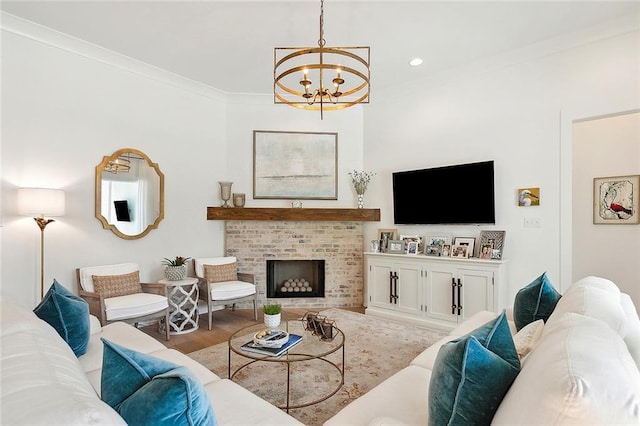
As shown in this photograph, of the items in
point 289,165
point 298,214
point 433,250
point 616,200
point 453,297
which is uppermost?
point 289,165

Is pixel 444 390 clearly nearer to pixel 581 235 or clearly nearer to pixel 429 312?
pixel 429 312

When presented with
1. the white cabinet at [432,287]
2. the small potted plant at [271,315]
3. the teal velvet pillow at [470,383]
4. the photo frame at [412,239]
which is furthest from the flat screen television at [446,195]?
the teal velvet pillow at [470,383]

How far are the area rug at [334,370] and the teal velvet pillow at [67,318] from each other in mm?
1095

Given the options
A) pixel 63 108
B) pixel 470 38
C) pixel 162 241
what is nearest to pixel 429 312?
pixel 470 38

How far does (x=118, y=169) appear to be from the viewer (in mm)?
3875

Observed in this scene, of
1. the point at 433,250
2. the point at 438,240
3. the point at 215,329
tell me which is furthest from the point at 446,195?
the point at 215,329

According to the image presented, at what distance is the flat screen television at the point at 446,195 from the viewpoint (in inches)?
150

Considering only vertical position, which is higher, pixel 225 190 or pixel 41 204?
pixel 225 190

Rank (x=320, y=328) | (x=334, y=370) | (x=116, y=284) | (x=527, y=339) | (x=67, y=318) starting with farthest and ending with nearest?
(x=116, y=284) < (x=334, y=370) < (x=320, y=328) < (x=67, y=318) < (x=527, y=339)

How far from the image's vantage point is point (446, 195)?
13.4ft

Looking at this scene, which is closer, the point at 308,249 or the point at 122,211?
the point at 122,211

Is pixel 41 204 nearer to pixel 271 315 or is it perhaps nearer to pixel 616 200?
pixel 271 315

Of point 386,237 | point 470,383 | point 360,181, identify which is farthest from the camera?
point 360,181

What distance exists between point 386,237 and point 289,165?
173 centimetres
